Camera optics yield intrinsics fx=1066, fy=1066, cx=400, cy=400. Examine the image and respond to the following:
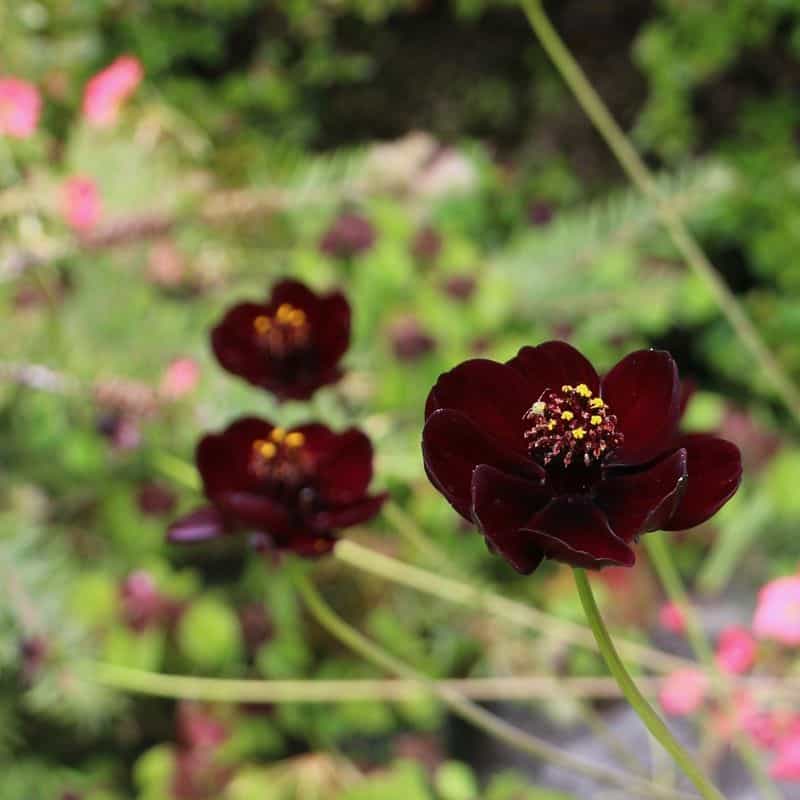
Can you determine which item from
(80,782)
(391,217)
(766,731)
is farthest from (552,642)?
(391,217)

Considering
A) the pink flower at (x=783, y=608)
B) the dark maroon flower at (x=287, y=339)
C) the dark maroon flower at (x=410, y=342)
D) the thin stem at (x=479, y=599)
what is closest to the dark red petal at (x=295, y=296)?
the dark maroon flower at (x=287, y=339)

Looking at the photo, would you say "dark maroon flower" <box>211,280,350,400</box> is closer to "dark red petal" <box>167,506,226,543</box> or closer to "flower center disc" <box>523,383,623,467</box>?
"dark red petal" <box>167,506,226,543</box>

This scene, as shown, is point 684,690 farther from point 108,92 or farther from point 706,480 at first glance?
point 108,92

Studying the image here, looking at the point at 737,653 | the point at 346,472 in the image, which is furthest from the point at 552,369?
the point at 737,653

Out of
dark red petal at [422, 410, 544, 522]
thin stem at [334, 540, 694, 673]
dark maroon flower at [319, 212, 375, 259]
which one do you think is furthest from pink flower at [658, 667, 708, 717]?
dark maroon flower at [319, 212, 375, 259]

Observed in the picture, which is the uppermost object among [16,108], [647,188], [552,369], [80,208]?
[16,108]

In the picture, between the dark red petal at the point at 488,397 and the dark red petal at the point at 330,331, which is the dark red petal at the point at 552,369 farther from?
the dark red petal at the point at 330,331

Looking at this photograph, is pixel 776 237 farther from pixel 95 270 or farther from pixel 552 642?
pixel 95 270
